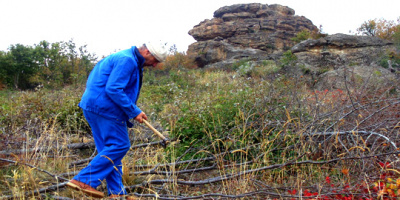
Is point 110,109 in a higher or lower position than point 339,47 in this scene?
lower

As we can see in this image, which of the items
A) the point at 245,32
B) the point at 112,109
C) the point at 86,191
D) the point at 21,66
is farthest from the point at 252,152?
the point at 245,32

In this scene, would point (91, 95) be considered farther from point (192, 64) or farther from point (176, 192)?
point (192, 64)

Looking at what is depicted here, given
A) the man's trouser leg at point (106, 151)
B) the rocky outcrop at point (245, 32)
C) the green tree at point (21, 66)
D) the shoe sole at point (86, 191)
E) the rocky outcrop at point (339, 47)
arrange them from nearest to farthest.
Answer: the shoe sole at point (86, 191) < the man's trouser leg at point (106, 151) < the rocky outcrop at point (339, 47) < the green tree at point (21, 66) < the rocky outcrop at point (245, 32)

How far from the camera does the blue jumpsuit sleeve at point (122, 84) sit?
3211 millimetres

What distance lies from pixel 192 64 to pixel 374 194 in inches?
966

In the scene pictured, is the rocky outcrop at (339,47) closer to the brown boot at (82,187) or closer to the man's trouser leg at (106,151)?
the man's trouser leg at (106,151)

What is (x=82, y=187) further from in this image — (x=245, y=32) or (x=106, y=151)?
(x=245, y=32)

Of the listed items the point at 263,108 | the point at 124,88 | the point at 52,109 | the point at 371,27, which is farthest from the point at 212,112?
the point at 371,27

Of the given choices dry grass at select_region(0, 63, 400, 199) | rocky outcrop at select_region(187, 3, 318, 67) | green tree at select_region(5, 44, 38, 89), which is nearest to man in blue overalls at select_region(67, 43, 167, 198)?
dry grass at select_region(0, 63, 400, 199)

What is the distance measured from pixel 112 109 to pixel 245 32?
29.2 meters

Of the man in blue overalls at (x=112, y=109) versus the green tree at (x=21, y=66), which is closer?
the man in blue overalls at (x=112, y=109)

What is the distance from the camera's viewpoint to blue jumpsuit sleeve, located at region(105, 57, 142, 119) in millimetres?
3211

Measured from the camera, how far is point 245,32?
31234 millimetres

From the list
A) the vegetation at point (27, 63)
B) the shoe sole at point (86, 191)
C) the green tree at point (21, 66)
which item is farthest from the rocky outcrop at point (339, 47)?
the green tree at point (21, 66)
